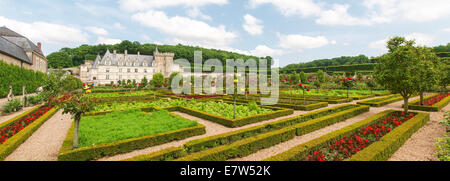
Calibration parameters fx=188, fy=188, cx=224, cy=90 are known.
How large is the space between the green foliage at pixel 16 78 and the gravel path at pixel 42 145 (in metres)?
11.0

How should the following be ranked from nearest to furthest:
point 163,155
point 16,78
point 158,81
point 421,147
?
point 163,155
point 421,147
point 16,78
point 158,81

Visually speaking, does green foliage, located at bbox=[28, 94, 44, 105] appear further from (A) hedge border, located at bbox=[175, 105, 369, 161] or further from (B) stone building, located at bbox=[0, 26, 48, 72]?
(A) hedge border, located at bbox=[175, 105, 369, 161]

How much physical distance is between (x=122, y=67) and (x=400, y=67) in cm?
6504

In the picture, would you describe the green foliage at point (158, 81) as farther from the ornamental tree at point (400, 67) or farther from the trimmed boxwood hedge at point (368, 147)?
the ornamental tree at point (400, 67)

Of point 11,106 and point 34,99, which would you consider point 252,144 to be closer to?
point 11,106

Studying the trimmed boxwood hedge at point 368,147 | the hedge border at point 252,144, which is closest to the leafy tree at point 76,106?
the hedge border at point 252,144

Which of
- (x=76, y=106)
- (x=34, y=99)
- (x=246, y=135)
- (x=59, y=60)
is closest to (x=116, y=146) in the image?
(x=76, y=106)

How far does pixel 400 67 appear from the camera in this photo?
10.6m

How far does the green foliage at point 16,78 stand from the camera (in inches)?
802
